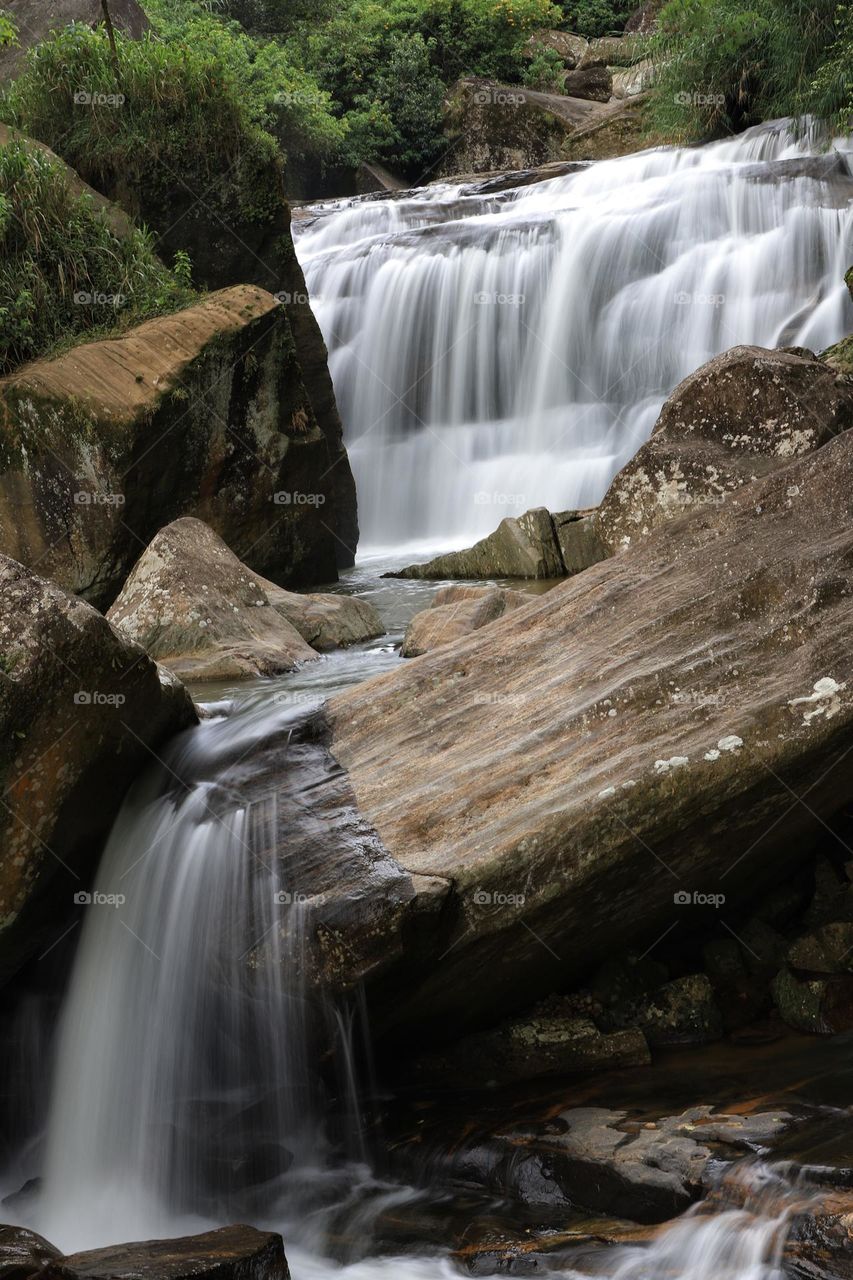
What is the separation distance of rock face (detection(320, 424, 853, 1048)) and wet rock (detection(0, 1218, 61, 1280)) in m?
1.10

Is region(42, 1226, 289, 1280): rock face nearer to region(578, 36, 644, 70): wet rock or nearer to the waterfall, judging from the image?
the waterfall

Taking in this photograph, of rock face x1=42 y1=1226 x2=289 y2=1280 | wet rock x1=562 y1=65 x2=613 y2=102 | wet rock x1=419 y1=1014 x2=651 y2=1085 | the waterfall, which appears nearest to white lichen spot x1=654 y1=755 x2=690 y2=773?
wet rock x1=419 y1=1014 x2=651 y2=1085

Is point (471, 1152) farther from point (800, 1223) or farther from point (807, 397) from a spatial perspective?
point (807, 397)

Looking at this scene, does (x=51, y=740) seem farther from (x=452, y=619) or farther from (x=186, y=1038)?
(x=452, y=619)

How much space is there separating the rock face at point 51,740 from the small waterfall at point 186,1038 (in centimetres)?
22

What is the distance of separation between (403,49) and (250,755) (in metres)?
23.6

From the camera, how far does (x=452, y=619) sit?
6.29 m

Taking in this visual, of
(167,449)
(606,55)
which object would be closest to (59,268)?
(167,449)

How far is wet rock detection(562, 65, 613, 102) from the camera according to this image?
2492 cm

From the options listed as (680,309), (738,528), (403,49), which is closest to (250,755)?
(738,528)

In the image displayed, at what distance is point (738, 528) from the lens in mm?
4574

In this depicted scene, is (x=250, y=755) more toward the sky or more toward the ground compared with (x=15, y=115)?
more toward the ground

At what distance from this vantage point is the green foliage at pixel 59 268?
8.95 metres

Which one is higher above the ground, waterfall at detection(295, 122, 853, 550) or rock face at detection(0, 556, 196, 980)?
waterfall at detection(295, 122, 853, 550)
